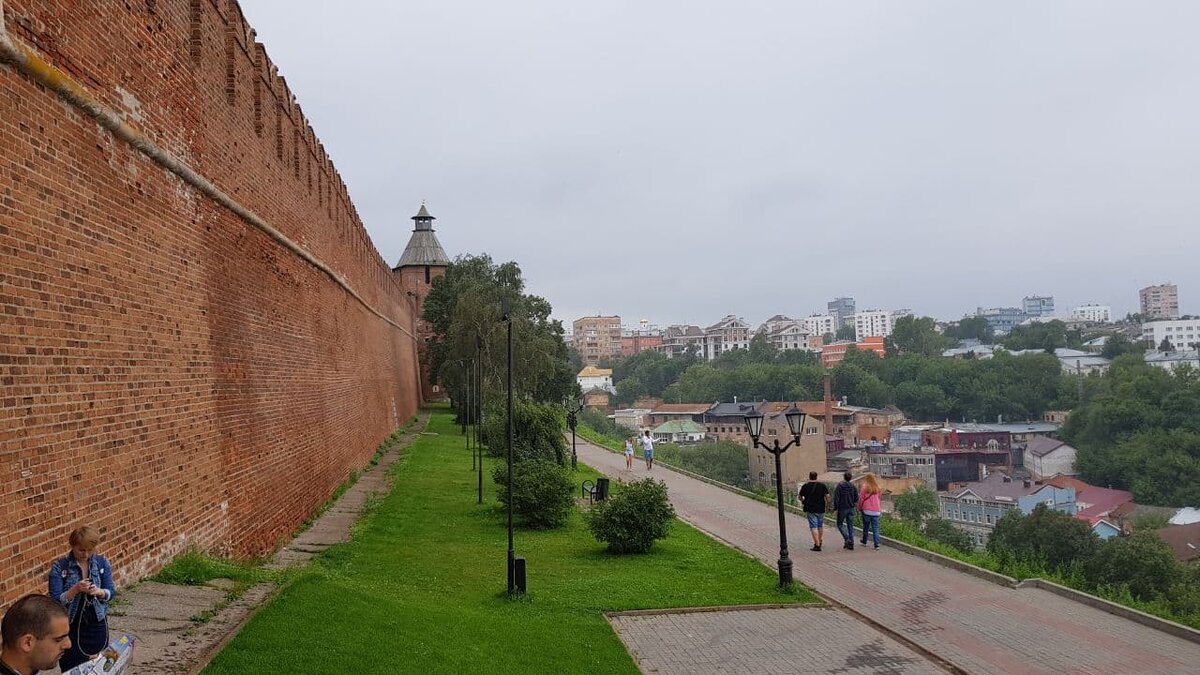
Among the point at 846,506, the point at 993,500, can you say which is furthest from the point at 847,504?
the point at 993,500

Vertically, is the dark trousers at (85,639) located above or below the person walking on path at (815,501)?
above

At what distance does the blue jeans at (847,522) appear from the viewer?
11.7m

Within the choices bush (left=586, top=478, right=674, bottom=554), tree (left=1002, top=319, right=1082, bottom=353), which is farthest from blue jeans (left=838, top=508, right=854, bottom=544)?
tree (left=1002, top=319, right=1082, bottom=353)

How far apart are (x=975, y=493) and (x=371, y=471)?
1791 inches

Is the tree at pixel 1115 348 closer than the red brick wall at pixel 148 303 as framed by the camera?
No

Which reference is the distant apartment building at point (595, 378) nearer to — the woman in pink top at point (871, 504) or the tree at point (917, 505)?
the tree at point (917, 505)

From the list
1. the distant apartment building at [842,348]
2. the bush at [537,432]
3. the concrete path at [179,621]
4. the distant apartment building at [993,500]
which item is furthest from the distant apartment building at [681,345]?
the concrete path at [179,621]

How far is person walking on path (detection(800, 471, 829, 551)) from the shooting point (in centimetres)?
1123

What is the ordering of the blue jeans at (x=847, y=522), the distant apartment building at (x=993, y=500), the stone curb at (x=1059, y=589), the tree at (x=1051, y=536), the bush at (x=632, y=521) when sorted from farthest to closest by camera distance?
1. the distant apartment building at (x=993, y=500)
2. the tree at (x=1051, y=536)
3. the blue jeans at (x=847, y=522)
4. the bush at (x=632, y=521)
5. the stone curb at (x=1059, y=589)

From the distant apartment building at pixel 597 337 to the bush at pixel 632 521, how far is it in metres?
163

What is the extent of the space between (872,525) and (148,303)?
9463mm

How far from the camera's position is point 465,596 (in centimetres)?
845

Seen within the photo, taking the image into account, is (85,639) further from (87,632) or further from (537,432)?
(537,432)

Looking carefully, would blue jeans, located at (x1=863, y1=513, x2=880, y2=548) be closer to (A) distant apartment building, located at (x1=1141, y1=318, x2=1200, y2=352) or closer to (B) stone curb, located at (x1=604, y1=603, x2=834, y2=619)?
(B) stone curb, located at (x1=604, y1=603, x2=834, y2=619)
